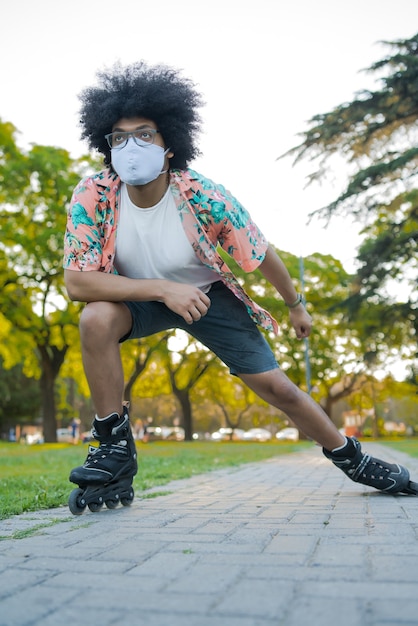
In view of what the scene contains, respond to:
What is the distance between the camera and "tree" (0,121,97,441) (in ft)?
77.3

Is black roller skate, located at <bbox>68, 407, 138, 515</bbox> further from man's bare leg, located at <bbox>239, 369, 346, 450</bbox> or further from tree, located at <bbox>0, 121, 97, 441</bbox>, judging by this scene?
tree, located at <bbox>0, 121, 97, 441</bbox>

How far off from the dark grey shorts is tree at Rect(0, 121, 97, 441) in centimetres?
2034

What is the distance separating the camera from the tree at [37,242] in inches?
928

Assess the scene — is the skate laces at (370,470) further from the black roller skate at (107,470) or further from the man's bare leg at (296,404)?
the black roller skate at (107,470)

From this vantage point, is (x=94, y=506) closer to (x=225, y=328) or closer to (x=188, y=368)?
(x=225, y=328)

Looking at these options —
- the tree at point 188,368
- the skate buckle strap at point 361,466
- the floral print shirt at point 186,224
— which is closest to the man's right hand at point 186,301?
the floral print shirt at point 186,224

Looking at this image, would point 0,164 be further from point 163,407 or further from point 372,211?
point 163,407

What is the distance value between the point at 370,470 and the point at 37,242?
20.9 metres

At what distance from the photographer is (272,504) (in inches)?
153

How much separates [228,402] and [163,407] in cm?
1448

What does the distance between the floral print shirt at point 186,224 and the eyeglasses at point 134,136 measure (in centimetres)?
19

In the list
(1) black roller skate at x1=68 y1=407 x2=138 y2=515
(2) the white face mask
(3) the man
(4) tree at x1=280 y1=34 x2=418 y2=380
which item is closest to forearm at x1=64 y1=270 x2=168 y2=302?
(3) the man

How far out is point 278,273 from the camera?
4.01 metres

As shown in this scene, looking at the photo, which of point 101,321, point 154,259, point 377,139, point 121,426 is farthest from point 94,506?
point 377,139
